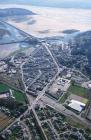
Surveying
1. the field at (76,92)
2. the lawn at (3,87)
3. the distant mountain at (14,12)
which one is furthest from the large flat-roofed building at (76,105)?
the distant mountain at (14,12)

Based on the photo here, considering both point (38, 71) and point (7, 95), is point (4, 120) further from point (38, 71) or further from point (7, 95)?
point (38, 71)

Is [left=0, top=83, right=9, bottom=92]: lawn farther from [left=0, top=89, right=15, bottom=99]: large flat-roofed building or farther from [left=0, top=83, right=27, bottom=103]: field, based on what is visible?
[left=0, top=89, right=15, bottom=99]: large flat-roofed building

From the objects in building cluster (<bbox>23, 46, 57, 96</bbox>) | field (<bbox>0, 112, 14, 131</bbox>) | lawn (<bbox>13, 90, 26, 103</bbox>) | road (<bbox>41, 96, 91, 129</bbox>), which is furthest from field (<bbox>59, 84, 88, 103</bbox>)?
field (<bbox>0, 112, 14, 131</bbox>)

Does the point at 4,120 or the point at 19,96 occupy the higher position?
the point at 19,96

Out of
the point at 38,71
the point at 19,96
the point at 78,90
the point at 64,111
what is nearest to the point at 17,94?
the point at 19,96

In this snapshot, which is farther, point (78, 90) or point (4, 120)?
point (78, 90)

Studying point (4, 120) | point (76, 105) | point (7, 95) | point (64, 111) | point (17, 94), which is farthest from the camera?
point (17, 94)

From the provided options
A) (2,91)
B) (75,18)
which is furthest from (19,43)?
(75,18)

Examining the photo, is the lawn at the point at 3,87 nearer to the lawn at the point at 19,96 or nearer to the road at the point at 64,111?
the lawn at the point at 19,96

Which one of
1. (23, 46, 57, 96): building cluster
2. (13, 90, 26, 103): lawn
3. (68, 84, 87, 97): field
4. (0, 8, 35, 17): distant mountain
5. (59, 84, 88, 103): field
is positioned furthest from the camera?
(0, 8, 35, 17): distant mountain
